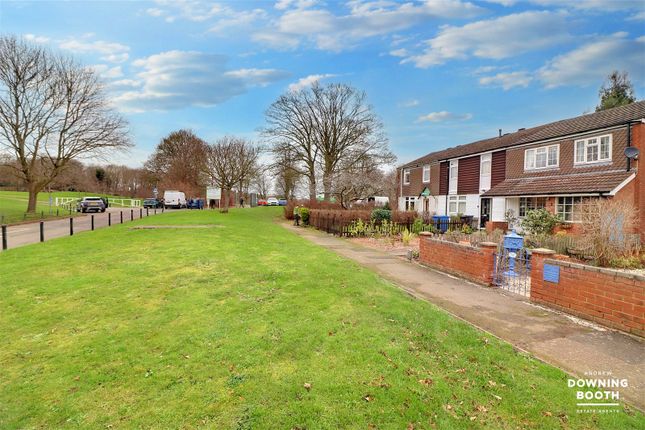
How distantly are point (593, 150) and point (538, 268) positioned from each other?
1482 centimetres

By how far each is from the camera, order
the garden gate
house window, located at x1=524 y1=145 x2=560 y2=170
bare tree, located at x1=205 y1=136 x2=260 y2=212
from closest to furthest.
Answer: the garden gate, house window, located at x1=524 y1=145 x2=560 y2=170, bare tree, located at x1=205 y1=136 x2=260 y2=212

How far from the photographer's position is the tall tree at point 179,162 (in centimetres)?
5795

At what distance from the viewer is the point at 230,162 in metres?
41.9

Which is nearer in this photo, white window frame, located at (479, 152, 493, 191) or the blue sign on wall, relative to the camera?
the blue sign on wall

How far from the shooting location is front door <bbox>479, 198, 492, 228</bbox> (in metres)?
23.9

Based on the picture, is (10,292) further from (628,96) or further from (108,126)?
(628,96)

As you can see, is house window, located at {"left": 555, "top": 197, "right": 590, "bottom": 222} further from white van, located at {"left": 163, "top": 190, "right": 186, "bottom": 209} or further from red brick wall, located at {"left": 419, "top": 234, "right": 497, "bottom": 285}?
white van, located at {"left": 163, "top": 190, "right": 186, "bottom": 209}

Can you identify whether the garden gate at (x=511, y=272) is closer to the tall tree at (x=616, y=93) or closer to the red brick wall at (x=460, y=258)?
the red brick wall at (x=460, y=258)

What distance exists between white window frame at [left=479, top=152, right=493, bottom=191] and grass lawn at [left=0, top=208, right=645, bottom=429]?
2068cm

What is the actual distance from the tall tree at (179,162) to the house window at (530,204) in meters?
45.5

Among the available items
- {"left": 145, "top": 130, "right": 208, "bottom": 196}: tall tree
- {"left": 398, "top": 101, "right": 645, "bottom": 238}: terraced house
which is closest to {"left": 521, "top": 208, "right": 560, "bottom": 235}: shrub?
{"left": 398, "top": 101, "right": 645, "bottom": 238}: terraced house

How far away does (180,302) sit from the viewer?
243 inches

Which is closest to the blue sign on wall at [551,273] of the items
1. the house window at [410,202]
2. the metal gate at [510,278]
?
the metal gate at [510,278]

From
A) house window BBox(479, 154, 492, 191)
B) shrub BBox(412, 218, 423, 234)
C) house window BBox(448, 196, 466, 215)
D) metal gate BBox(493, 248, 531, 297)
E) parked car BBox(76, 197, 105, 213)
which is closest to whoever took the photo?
metal gate BBox(493, 248, 531, 297)
